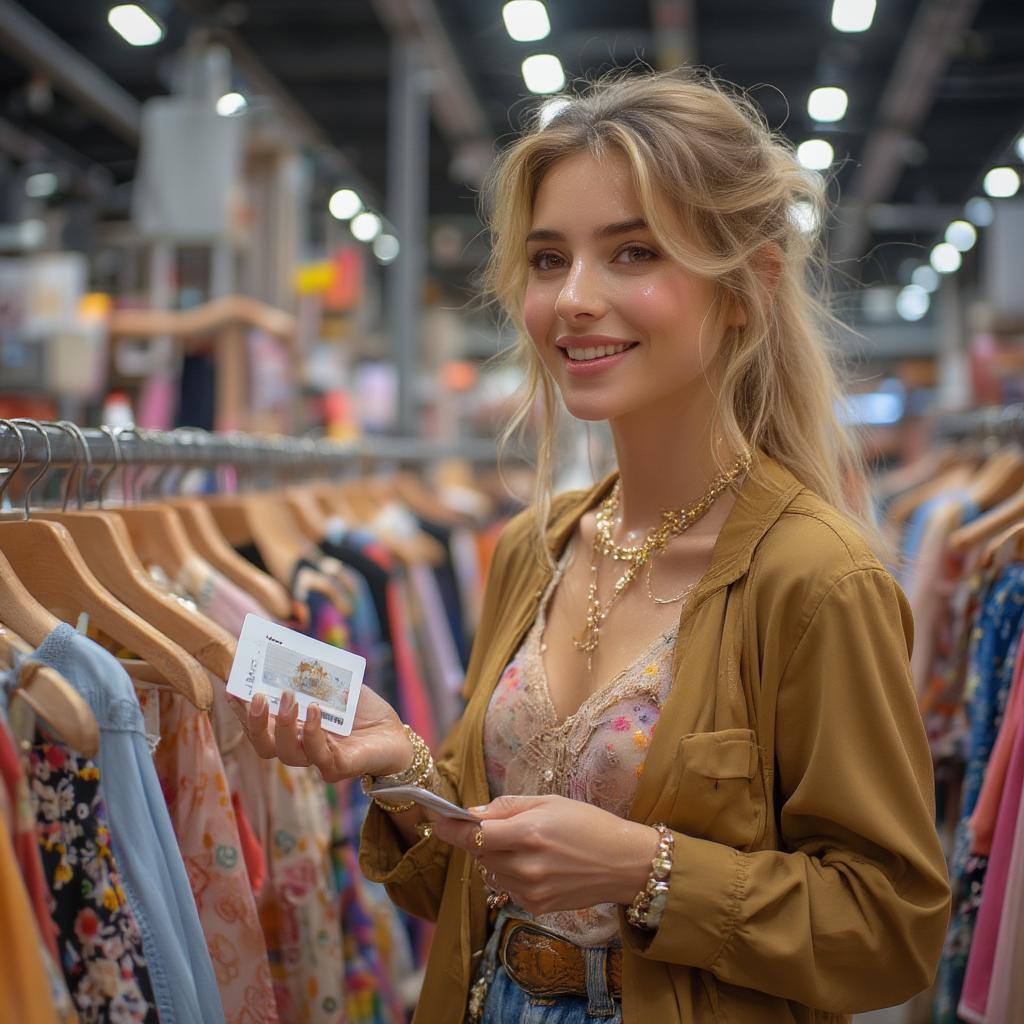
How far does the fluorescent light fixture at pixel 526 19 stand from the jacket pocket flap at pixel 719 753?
5467 mm

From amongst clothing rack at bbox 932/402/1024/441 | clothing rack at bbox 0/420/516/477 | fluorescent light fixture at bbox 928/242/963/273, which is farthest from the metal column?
fluorescent light fixture at bbox 928/242/963/273

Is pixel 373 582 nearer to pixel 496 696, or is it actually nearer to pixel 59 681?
→ pixel 496 696

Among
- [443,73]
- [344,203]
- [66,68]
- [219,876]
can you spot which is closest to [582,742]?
[219,876]

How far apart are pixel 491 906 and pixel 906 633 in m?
0.63

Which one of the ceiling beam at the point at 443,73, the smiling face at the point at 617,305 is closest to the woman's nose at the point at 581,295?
the smiling face at the point at 617,305

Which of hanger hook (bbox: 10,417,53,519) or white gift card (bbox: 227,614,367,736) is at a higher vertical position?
hanger hook (bbox: 10,417,53,519)

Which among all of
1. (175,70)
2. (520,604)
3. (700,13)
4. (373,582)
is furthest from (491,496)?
(520,604)

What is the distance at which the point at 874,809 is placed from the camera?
48.0 inches

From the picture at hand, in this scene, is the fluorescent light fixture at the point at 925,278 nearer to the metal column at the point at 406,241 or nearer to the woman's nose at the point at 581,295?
the metal column at the point at 406,241

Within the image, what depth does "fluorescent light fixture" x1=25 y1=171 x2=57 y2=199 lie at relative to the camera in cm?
953

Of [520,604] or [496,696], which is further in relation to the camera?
[520,604]

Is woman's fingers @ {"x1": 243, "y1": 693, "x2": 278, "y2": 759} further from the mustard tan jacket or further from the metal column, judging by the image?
the metal column

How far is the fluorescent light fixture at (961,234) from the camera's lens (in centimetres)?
1154

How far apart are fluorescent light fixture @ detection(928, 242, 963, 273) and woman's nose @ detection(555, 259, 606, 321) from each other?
12.0 m
